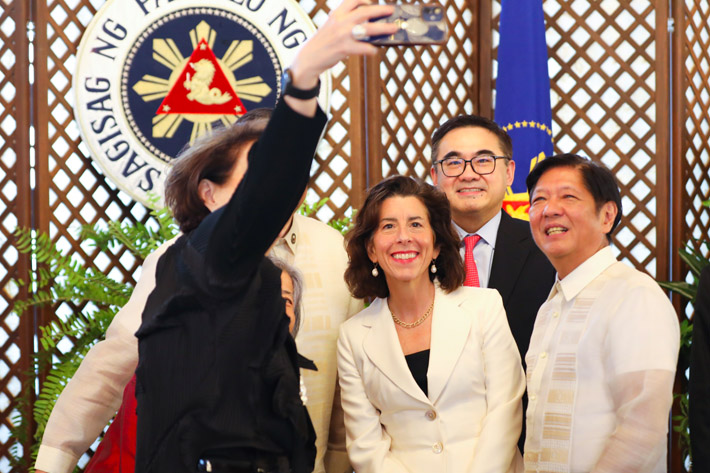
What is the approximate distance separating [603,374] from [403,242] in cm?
62

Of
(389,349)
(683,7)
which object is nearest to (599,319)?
(389,349)

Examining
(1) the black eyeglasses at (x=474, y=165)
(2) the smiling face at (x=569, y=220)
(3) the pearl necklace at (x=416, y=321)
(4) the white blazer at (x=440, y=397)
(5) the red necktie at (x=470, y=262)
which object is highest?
(1) the black eyeglasses at (x=474, y=165)

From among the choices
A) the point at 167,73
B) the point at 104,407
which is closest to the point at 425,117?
the point at 167,73

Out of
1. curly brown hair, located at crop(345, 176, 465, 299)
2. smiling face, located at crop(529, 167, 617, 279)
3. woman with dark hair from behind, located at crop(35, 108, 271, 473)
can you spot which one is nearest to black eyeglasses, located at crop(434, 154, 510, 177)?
curly brown hair, located at crop(345, 176, 465, 299)

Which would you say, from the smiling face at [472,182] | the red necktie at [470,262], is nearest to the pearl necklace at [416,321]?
the red necktie at [470,262]

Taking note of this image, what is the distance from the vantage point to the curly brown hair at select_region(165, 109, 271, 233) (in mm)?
1152

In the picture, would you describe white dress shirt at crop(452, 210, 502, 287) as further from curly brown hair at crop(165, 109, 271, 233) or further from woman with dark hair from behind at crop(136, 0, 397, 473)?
woman with dark hair from behind at crop(136, 0, 397, 473)

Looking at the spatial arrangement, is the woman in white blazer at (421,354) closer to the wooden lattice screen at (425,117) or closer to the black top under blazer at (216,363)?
the black top under blazer at (216,363)

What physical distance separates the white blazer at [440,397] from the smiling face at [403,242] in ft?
0.39

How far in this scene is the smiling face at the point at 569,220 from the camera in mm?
1920

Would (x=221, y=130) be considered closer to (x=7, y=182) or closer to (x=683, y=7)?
(x=7, y=182)

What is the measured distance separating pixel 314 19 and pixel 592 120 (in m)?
1.63

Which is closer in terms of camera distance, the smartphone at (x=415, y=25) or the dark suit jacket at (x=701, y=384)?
the smartphone at (x=415, y=25)

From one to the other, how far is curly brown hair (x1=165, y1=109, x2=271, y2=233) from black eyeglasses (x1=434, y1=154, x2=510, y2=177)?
1.38 metres
